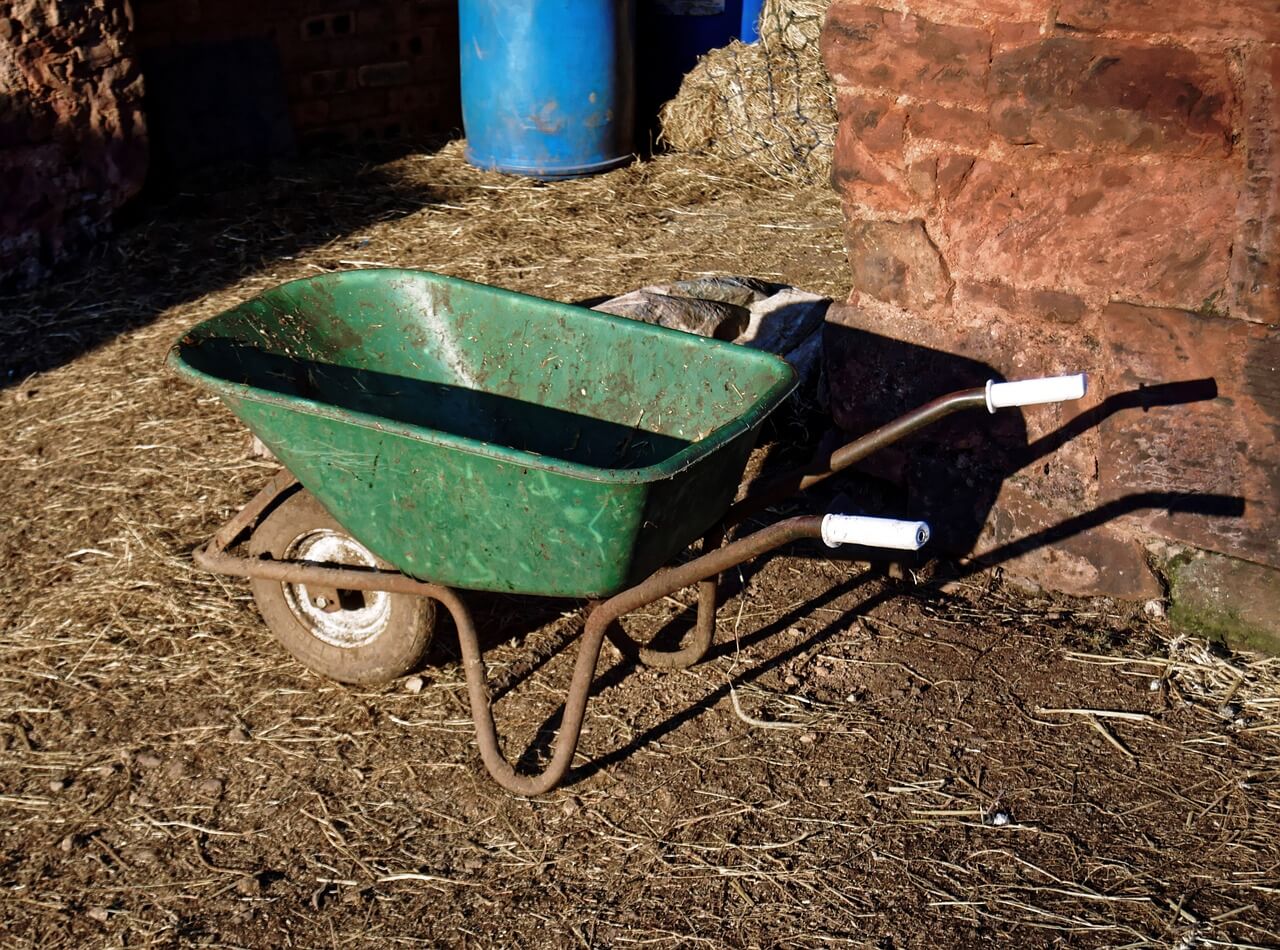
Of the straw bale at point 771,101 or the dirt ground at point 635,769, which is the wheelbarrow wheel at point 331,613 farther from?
the straw bale at point 771,101

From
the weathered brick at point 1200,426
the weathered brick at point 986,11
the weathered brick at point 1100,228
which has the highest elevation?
the weathered brick at point 986,11

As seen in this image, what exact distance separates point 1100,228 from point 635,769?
1700mm

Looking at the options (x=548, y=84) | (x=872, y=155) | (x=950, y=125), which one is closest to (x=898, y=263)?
(x=872, y=155)

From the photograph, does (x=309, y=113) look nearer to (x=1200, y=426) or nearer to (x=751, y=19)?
(x=751, y=19)

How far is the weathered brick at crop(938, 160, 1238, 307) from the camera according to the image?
3172mm

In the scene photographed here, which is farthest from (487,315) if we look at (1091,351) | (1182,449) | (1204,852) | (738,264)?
(738,264)

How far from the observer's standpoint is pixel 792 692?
3367mm

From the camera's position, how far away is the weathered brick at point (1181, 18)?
2.95m

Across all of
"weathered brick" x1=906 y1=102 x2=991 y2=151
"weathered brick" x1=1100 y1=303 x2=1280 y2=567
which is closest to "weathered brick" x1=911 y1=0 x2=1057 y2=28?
"weathered brick" x1=906 y1=102 x2=991 y2=151

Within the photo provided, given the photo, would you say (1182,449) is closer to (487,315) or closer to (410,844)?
(487,315)

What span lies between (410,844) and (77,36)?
419cm

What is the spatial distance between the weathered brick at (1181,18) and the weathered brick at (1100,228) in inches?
11.5

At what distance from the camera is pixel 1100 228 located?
3.30 meters

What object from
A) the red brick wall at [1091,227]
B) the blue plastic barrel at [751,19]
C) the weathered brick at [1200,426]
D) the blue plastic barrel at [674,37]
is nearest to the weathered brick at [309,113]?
the blue plastic barrel at [674,37]
